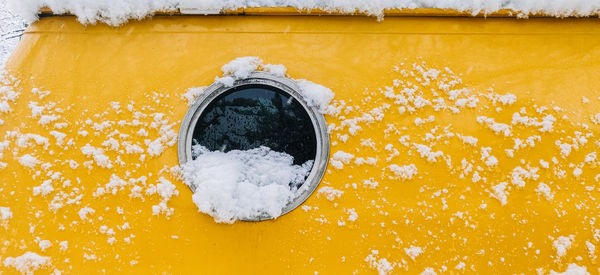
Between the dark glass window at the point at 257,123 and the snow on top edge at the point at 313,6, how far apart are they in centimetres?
76

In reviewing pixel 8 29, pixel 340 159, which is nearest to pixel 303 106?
pixel 340 159

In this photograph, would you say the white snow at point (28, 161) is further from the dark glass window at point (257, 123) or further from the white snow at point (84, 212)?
the dark glass window at point (257, 123)

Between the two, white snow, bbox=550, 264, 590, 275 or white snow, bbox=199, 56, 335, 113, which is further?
white snow, bbox=199, 56, 335, 113

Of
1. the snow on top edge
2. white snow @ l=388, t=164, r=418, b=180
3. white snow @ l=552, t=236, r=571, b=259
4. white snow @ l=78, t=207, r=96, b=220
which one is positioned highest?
the snow on top edge

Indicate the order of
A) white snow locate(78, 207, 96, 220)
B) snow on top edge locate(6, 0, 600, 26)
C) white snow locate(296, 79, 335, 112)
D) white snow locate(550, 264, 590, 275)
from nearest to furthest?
white snow locate(550, 264, 590, 275), white snow locate(78, 207, 96, 220), white snow locate(296, 79, 335, 112), snow on top edge locate(6, 0, 600, 26)

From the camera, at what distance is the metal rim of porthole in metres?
2.41

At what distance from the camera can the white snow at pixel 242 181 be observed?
2.33 meters

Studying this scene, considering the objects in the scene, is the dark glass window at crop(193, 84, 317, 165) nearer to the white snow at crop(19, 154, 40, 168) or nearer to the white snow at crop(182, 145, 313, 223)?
the white snow at crop(182, 145, 313, 223)

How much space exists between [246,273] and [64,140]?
1798mm

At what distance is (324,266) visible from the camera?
2.32m

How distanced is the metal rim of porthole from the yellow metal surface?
8 cm

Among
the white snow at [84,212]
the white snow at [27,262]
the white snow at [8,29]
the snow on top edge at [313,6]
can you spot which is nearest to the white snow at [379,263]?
the snow on top edge at [313,6]

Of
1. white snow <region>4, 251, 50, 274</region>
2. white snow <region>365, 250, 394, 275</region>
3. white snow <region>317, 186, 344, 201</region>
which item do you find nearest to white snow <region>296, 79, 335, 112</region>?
white snow <region>317, 186, 344, 201</region>

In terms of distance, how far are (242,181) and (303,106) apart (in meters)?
0.78
